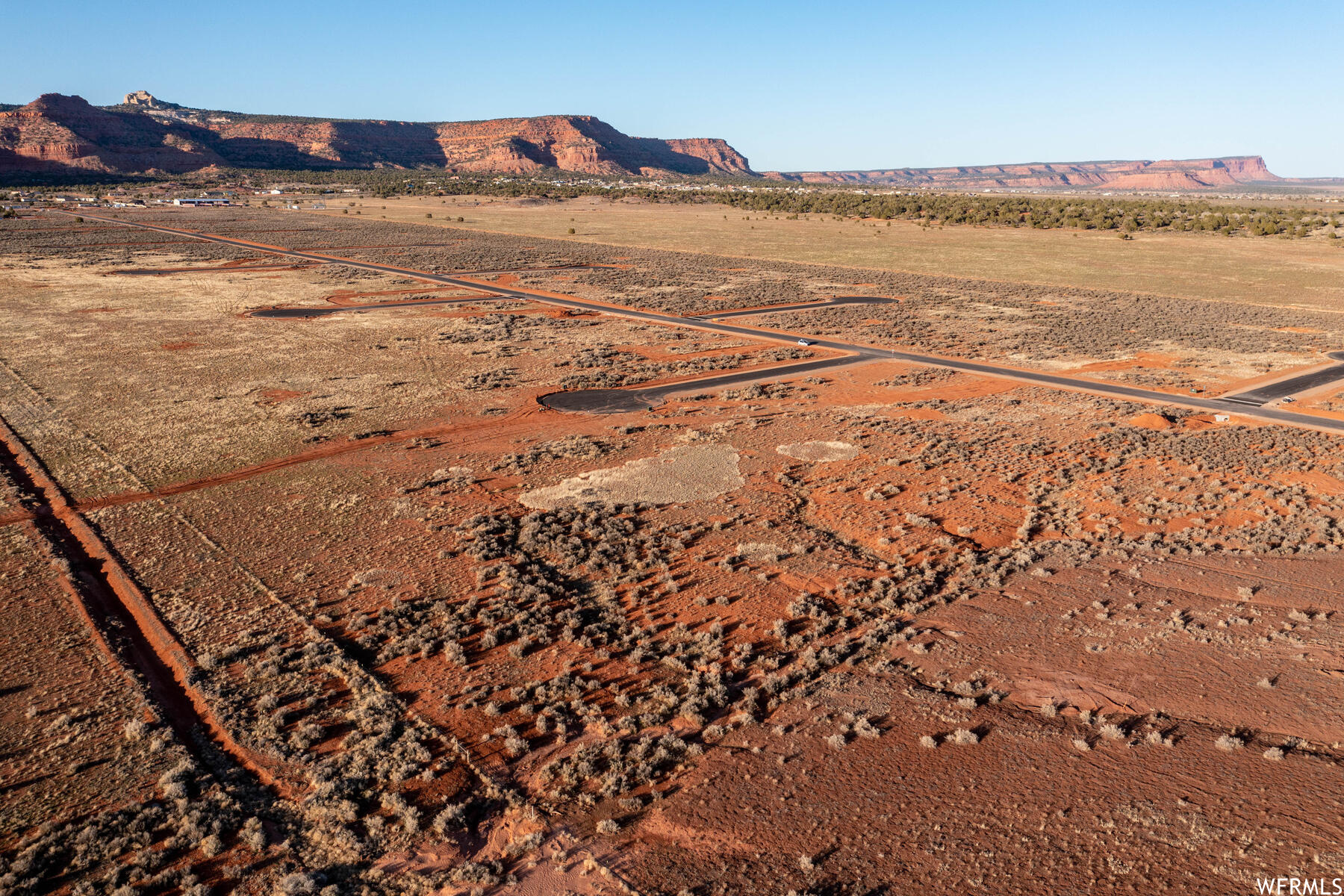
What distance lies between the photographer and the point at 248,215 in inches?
3957

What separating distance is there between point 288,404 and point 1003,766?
803 inches

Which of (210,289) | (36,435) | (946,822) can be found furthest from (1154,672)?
(210,289)

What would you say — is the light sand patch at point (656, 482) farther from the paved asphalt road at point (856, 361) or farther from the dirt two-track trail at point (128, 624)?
the dirt two-track trail at point (128, 624)

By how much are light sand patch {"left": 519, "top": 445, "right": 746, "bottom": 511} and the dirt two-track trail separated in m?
6.52

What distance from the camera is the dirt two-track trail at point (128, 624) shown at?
9.16m

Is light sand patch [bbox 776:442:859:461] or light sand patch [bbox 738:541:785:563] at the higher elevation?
light sand patch [bbox 776:442:859:461]

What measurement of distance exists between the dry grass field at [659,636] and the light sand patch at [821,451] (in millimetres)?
128

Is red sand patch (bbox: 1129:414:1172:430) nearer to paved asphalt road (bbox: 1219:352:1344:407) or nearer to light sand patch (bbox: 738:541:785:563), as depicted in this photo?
paved asphalt road (bbox: 1219:352:1344:407)

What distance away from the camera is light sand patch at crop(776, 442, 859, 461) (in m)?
18.8

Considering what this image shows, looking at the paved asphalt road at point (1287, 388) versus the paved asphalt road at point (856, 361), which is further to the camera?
the paved asphalt road at point (1287, 388)

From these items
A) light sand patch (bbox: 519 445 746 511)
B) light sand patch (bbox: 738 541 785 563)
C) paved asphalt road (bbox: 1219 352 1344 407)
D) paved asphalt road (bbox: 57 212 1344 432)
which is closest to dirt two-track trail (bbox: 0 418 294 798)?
light sand patch (bbox: 519 445 746 511)
